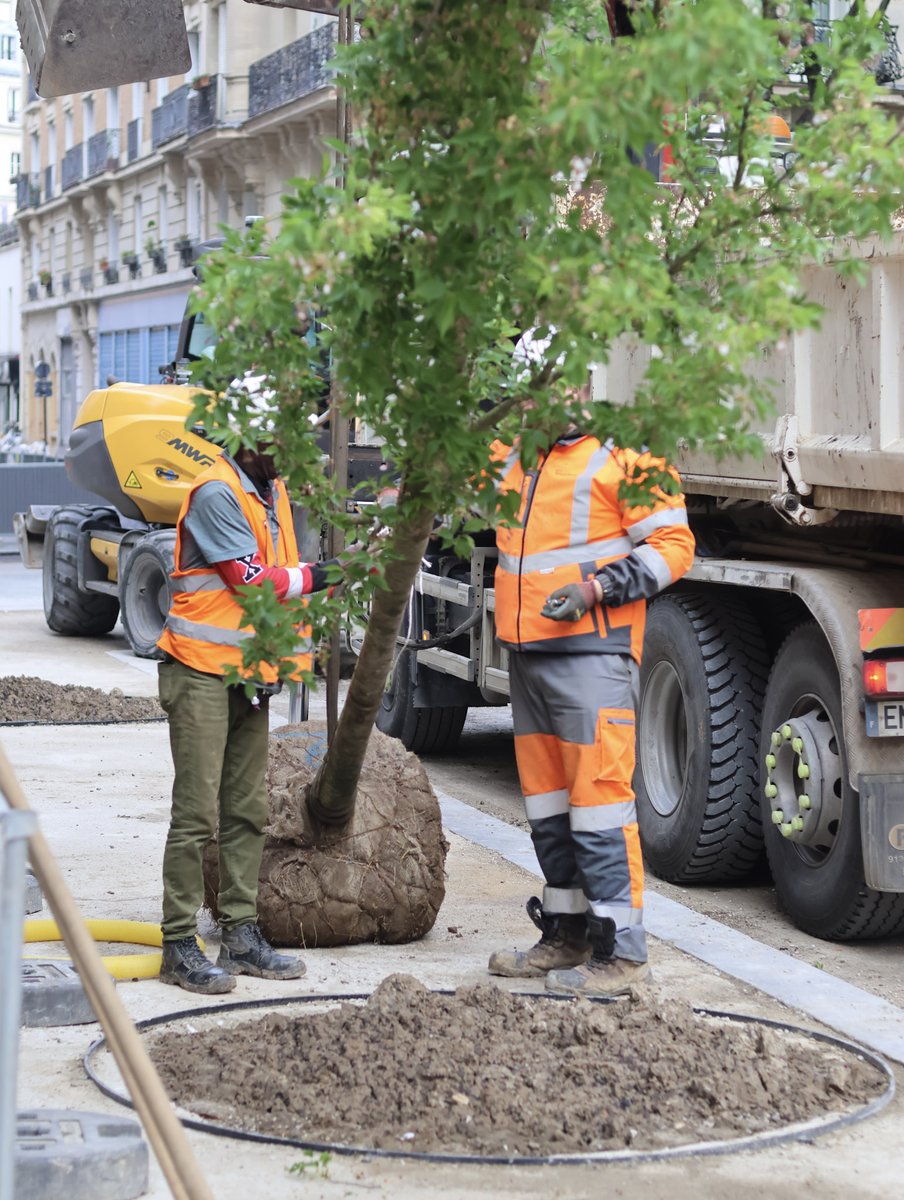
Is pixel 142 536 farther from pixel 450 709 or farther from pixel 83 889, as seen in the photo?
pixel 83 889

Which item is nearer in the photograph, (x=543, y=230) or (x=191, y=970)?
(x=543, y=230)

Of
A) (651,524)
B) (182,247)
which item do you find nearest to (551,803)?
(651,524)

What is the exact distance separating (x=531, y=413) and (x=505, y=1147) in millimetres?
1564

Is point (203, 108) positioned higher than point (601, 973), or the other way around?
point (203, 108)

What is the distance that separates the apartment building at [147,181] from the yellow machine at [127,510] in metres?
10.3

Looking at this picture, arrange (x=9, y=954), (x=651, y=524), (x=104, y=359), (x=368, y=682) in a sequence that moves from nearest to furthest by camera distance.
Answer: (x=9, y=954), (x=368, y=682), (x=651, y=524), (x=104, y=359)

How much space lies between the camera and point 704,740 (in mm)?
6789

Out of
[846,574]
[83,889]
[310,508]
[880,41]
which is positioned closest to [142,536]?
[83,889]

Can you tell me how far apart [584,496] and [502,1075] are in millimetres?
1804

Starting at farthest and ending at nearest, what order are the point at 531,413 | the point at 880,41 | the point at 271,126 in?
the point at 271,126 < the point at 531,413 < the point at 880,41

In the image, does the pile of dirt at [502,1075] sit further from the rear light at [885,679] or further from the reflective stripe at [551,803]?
the rear light at [885,679]

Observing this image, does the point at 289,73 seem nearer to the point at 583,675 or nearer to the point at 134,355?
the point at 134,355

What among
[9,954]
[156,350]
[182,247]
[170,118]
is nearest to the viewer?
[9,954]

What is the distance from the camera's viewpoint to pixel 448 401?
12.7 feet
